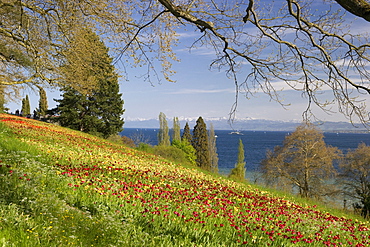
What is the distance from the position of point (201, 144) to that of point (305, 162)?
87.0 feet

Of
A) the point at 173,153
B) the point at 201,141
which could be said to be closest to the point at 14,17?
the point at 173,153

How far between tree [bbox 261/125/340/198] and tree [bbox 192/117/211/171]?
900 inches

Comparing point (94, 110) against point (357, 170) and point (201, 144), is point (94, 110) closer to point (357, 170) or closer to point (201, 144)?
point (201, 144)

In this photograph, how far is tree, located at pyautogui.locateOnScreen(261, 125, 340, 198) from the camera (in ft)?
95.6

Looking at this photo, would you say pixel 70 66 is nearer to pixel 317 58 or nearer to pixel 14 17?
pixel 14 17

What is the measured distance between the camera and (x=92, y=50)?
9.51m

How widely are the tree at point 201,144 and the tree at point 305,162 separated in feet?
75.0

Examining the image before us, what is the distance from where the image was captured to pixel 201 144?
54.2 metres

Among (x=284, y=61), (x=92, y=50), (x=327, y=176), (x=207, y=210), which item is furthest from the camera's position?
(x=327, y=176)

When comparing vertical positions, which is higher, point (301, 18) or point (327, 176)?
point (301, 18)

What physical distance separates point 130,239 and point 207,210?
9.35 ft

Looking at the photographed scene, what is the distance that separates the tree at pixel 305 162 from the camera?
29.1 m

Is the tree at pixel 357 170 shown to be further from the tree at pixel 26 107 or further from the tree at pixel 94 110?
the tree at pixel 26 107

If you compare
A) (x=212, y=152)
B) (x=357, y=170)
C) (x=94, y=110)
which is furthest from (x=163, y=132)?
(x=357, y=170)
